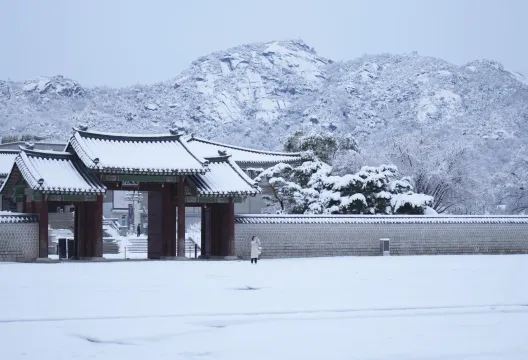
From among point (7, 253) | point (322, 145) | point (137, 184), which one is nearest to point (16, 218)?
point (7, 253)

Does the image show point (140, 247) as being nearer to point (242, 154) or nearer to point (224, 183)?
point (242, 154)

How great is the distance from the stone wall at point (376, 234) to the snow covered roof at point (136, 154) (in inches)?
131

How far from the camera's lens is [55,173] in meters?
30.8

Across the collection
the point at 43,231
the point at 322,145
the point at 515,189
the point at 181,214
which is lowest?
the point at 43,231

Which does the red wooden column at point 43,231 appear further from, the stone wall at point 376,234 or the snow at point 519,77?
the snow at point 519,77

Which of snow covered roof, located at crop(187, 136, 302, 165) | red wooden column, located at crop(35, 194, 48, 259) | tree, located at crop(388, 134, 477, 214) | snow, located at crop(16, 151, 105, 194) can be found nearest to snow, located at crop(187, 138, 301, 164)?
snow covered roof, located at crop(187, 136, 302, 165)

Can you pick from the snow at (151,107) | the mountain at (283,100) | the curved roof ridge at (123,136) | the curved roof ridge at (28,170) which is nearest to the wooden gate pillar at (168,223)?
the curved roof ridge at (123,136)

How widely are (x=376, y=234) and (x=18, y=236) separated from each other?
14.8m

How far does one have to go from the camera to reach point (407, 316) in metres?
13.3

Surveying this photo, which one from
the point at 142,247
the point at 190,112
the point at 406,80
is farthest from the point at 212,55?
the point at 142,247

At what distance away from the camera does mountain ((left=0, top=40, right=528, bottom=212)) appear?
130m

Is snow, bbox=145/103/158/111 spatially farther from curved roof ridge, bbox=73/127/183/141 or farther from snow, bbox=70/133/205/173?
snow, bbox=70/133/205/173

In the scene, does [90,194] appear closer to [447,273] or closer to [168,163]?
[168,163]

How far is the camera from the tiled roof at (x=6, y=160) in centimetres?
4978
